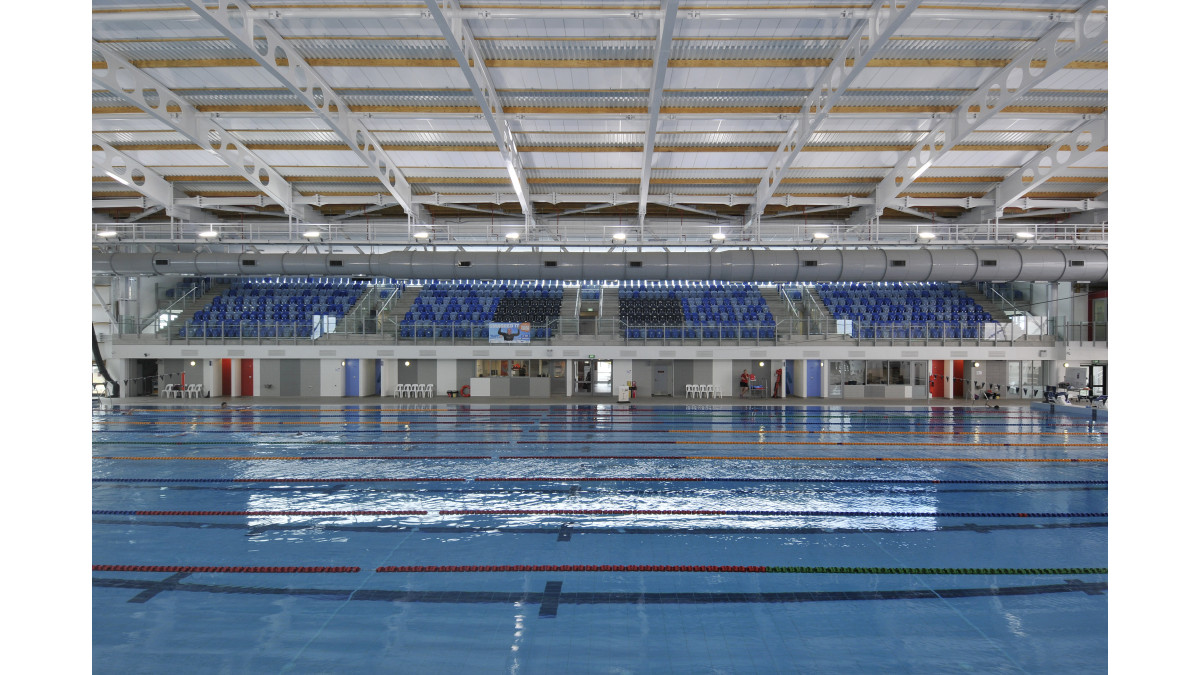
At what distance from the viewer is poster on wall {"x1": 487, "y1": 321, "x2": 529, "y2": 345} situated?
68.6 ft

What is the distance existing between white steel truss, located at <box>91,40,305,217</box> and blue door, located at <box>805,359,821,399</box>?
662 inches

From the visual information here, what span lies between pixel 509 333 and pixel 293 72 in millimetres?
11213

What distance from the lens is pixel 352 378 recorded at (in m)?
21.3

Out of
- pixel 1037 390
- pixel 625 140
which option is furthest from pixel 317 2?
pixel 1037 390

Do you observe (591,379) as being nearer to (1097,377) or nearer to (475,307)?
(475,307)

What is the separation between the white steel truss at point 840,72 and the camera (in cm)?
895

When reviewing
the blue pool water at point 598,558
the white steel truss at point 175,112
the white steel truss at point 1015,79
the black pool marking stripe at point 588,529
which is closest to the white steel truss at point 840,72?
the white steel truss at point 1015,79

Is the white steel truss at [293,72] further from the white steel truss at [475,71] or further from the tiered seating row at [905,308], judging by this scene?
the tiered seating row at [905,308]

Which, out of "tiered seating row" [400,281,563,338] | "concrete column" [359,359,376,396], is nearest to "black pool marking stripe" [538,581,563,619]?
"tiered seating row" [400,281,563,338]

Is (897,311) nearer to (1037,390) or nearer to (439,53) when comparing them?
(1037,390)

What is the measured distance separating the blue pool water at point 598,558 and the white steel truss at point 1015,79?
6.10m

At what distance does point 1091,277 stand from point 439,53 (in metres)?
18.6

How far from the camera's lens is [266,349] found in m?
20.9

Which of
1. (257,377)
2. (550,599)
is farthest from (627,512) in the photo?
(257,377)
